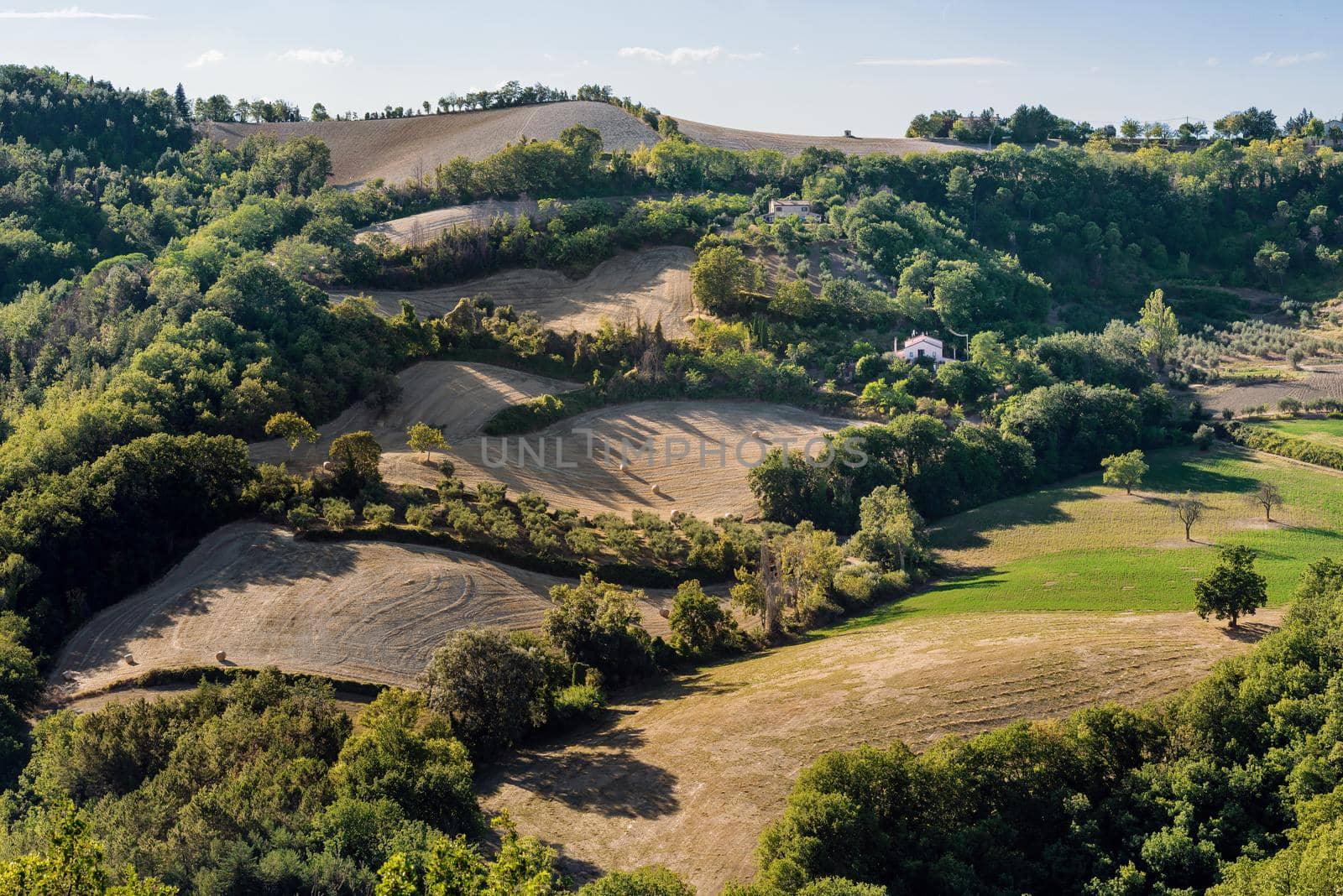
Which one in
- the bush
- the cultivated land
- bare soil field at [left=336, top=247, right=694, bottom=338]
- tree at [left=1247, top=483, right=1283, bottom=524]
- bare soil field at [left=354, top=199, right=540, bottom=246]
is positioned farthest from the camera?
bare soil field at [left=354, top=199, right=540, bottom=246]

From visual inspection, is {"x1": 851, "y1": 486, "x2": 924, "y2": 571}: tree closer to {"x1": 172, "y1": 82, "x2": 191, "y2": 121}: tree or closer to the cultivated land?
the cultivated land

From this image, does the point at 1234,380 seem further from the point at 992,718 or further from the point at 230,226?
the point at 230,226

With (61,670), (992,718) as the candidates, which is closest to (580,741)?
(992,718)

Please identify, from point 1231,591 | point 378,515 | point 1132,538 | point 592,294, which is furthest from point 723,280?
point 1231,591

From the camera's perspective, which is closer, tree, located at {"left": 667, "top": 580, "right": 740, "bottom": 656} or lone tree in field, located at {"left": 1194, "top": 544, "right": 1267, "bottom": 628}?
lone tree in field, located at {"left": 1194, "top": 544, "right": 1267, "bottom": 628}

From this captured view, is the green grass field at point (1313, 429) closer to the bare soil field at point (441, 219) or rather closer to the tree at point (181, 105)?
the bare soil field at point (441, 219)

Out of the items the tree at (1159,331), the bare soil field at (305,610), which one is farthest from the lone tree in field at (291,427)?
the tree at (1159,331)

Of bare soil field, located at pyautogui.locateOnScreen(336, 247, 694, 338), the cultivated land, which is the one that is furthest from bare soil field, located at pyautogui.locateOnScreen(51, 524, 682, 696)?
bare soil field, located at pyautogui.locateOnScreen(336, 247, 694, 338)
